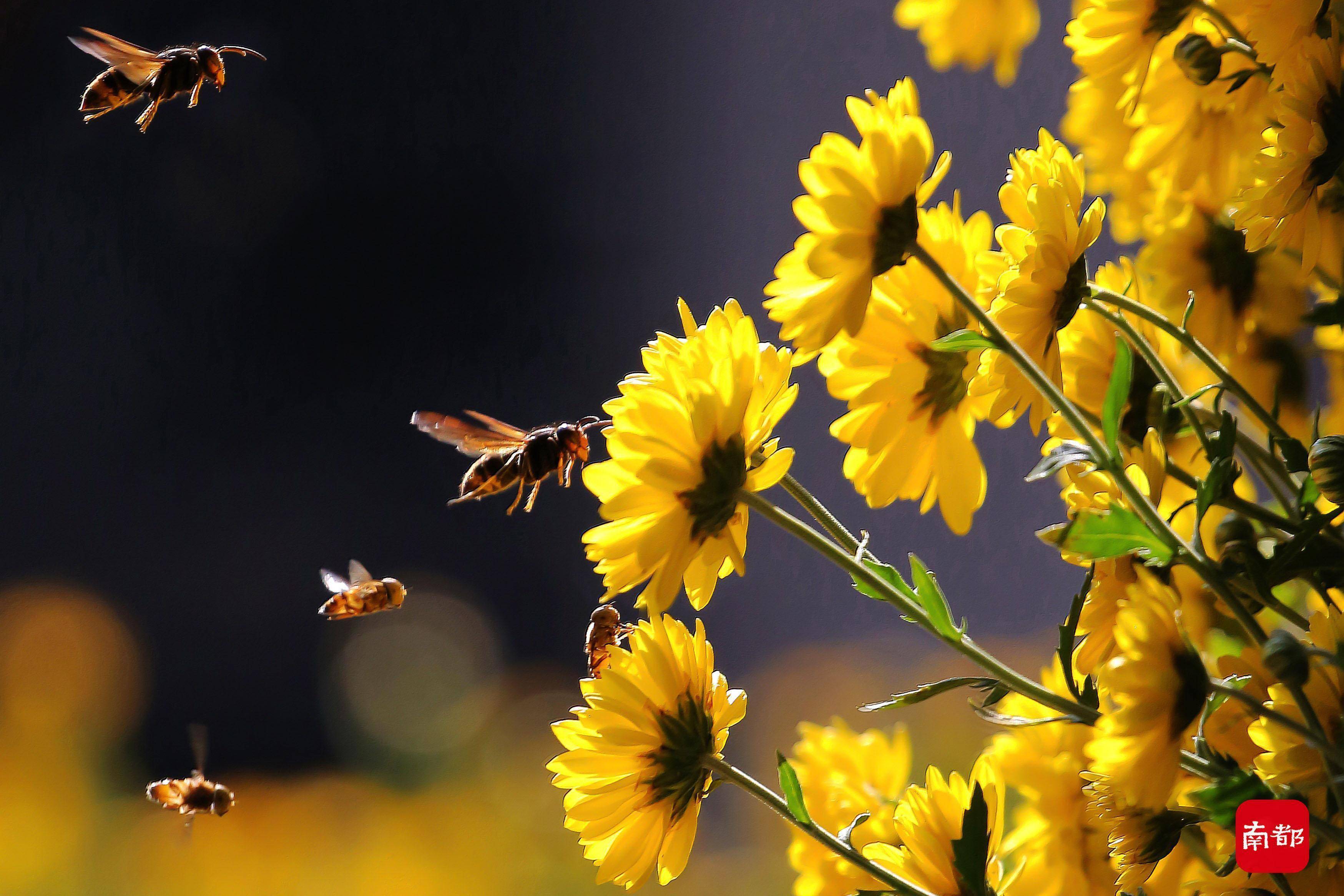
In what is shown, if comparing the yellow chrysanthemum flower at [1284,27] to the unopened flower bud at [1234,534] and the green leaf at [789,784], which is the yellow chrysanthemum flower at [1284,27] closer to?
the unopened flower bud at [1234,534]

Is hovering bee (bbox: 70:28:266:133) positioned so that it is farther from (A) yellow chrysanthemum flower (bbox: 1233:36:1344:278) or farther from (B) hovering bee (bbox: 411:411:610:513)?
(A) yellow chrysanthemum flower (bbox: 1233:36:1344:278)

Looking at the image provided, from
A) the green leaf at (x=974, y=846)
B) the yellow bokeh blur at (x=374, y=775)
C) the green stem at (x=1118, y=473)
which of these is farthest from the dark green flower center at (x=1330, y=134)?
the yellow bokeh blur at (x=374, y=775)

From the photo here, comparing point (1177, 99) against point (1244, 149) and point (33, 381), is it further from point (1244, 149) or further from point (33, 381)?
point (33, 381)

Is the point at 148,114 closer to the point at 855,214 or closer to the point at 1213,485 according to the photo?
the point at 855,214

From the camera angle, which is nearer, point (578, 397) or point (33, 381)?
point (33, 381)

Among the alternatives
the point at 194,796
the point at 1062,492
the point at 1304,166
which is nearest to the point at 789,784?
the point at 1062,492

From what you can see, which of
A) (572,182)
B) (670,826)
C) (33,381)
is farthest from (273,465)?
(670,826)
